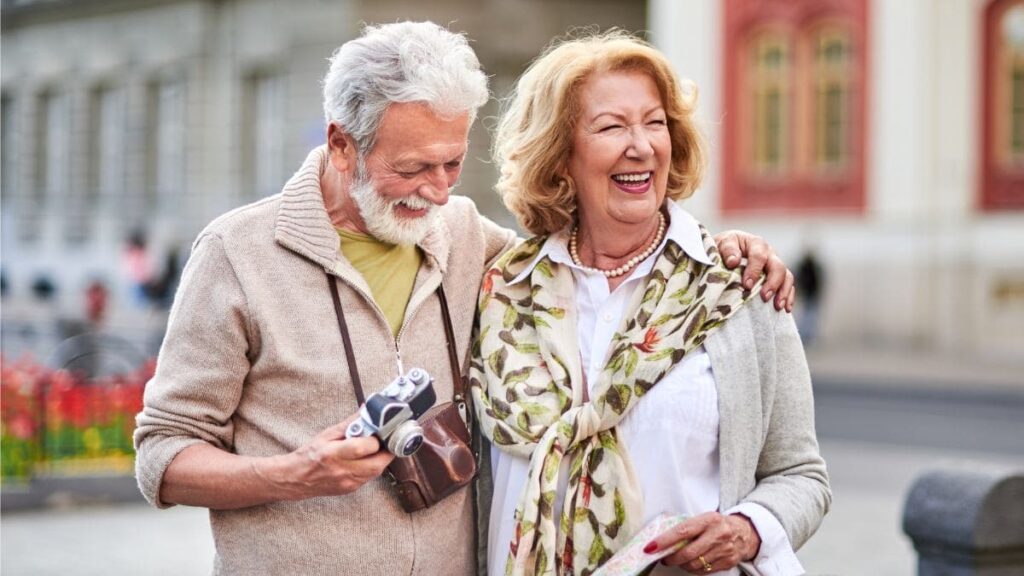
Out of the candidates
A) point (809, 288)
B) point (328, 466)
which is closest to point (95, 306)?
point (809, 288)

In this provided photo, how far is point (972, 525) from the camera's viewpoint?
515 cm

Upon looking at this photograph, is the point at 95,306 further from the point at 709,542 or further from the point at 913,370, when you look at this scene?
the point at 709,542

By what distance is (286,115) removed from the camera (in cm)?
3083

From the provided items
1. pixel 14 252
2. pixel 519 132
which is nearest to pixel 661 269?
pixel 519 132

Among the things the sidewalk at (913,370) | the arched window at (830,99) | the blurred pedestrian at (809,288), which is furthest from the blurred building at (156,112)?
Result: the sidewalk at (913,370)

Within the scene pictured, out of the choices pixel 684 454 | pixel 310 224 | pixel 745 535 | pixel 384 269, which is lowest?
pixel 745 535

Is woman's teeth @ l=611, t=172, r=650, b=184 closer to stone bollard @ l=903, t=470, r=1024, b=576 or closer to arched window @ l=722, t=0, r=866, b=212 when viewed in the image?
stone bollard @ l=903, t=470, r=1024, b=576

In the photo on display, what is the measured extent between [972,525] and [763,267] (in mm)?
2416

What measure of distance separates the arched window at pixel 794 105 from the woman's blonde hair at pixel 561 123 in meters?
21.2

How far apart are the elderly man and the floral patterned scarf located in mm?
153

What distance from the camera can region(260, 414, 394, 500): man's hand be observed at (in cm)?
269

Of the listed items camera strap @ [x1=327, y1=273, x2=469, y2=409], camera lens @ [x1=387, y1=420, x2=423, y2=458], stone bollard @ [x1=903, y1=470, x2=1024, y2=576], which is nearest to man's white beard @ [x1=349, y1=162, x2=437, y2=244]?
camera strap @ [x1=327, y1=273, x2=469, y2=409]

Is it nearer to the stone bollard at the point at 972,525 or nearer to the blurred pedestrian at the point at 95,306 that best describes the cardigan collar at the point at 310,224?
the stone bollard at the point at 972,525

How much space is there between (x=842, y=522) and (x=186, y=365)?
6726 millimetres
